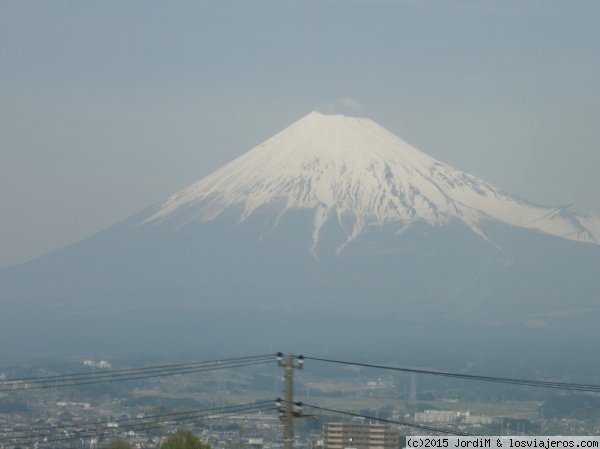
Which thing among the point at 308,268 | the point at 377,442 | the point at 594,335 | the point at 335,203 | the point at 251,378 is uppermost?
the point at 335,203

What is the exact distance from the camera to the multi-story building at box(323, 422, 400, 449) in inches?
775

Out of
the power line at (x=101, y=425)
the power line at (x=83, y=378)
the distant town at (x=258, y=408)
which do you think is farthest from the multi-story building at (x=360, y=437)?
the power line at (x=83, y=378)

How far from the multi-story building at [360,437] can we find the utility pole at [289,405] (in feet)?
8.99

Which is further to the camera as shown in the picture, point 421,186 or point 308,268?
point 421,186

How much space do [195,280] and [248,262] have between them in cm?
458

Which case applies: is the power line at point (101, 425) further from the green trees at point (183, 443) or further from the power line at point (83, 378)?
the green trees at point (183, 443)

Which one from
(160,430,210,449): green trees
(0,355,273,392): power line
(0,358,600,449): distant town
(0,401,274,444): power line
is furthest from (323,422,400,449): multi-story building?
(160,430,210,449): green trees

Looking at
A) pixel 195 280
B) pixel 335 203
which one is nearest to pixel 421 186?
pixel 335 203

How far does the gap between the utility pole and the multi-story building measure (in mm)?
2742

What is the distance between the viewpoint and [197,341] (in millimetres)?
66750

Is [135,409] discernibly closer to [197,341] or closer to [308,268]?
[197,341]

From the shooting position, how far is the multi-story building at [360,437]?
19.7 m

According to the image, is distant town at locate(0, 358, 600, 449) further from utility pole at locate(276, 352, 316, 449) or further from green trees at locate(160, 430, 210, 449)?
green trees at locate(160, 430, 210, 449)

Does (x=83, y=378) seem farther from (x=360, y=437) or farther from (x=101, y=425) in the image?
(x=360, y=437)
